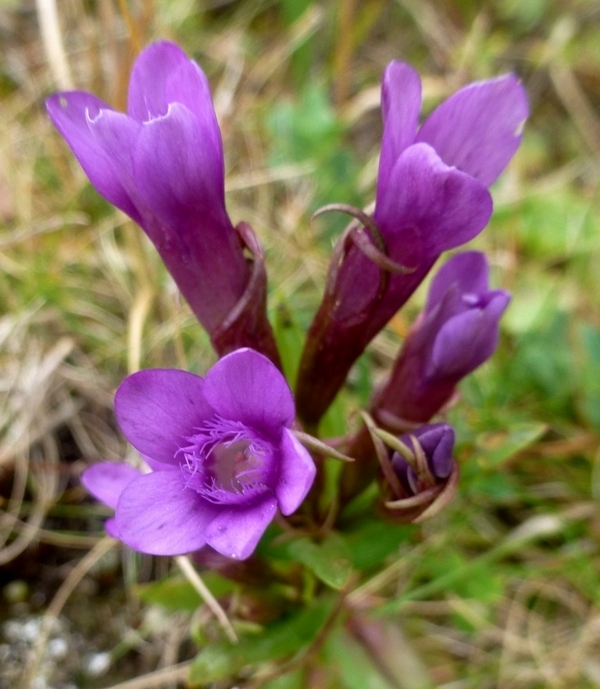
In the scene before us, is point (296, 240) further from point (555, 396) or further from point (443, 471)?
point (443, 471)

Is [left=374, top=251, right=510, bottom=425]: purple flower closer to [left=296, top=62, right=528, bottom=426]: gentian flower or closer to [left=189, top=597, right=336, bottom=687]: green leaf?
[left=296, top=62, right=528, bottom=426]: gentian flower

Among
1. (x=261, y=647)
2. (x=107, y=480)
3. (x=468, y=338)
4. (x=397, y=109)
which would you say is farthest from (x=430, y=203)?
(x=261, y=647)

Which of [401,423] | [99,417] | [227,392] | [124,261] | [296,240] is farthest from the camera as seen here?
[296,240]

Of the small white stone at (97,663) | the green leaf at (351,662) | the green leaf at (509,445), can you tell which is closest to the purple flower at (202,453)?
the green leaf at (509,445)

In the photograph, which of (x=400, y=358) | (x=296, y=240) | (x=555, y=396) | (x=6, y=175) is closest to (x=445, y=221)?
(x=400, y=358)

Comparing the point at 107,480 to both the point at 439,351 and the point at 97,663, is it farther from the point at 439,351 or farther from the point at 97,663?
the point at 97,663

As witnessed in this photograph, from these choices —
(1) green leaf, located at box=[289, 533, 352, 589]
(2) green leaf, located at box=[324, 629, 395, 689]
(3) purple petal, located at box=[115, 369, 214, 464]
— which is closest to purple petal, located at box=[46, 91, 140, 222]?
(3) purple petal, located at box=[115, 369, 214, 464]
